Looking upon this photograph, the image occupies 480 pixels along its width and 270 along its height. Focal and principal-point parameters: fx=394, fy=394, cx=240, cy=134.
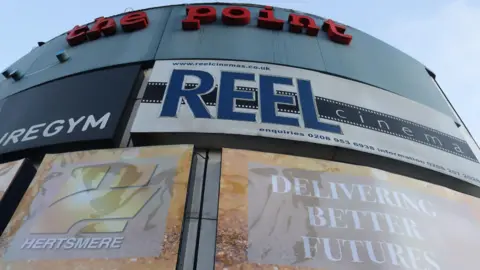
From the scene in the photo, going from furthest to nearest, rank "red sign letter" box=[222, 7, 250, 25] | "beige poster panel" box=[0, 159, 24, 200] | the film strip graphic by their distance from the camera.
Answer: "red sign letter" box=[222, 7, 250, 25]
the film strip graphic
"beige poster panel" box=[0, 159, 24, 200]

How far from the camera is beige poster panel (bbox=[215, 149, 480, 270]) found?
4.76 m

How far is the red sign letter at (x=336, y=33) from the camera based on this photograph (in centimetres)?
984

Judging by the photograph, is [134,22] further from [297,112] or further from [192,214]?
[192,214]

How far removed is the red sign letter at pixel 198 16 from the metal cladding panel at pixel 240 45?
5.6 inches

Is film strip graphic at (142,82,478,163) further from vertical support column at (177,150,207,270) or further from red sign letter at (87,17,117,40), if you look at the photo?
red sign letter at (87,17,117,40)

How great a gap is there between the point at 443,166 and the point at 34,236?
6.83 meters

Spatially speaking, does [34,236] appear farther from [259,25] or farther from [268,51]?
[259,25]

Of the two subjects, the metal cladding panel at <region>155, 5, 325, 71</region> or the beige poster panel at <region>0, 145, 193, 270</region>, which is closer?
the beige poster panel at <region>0, 145, 193, 270</region>

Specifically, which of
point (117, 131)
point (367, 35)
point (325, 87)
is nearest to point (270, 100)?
point (325, 87)

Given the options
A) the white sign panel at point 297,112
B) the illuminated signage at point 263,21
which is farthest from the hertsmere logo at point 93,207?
the illuminated signage at point 263,21

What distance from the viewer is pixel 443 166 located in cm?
731

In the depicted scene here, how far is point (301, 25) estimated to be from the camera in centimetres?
977

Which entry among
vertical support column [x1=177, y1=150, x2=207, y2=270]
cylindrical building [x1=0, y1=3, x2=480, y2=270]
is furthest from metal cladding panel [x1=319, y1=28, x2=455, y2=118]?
vertical support column [x1=177, y1=150, x2=207, y2=270]

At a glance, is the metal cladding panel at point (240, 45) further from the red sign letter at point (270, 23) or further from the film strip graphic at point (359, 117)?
the film strip graphic at point (359, 117)
